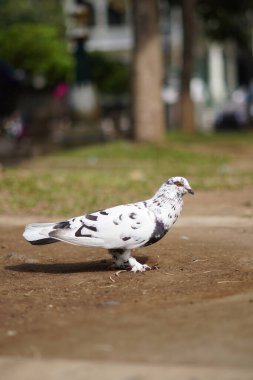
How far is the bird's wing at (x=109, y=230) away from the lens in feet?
25.0

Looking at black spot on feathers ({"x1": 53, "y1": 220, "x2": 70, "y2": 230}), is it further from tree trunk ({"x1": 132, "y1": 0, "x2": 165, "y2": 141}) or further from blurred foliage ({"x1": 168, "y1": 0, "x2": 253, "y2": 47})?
blurred foliage ({"x1": 168, "y1": 0, "x2": 253, "y2": 47})

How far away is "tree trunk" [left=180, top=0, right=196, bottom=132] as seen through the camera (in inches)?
1104

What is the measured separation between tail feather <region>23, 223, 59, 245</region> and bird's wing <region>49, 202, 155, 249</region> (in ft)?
0.12

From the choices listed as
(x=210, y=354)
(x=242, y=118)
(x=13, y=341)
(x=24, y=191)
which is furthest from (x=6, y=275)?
(x=242, y=118)

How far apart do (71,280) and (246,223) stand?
347 centimetres

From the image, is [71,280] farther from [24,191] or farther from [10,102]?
[10,102]

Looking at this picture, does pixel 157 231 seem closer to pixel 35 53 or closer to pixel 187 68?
pixel 187 68

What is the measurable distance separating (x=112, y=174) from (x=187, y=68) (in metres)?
13.6

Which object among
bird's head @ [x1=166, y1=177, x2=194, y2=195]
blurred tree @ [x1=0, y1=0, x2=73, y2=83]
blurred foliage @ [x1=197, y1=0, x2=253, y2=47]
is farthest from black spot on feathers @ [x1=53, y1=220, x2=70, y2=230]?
blurred tree @ [x1=0, y1=0, x2=73, y2=83]

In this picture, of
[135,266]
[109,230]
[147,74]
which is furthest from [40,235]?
[147,74]

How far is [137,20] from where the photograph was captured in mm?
20984

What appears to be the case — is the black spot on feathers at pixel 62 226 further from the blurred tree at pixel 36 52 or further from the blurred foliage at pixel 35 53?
the blurred foliage at pixel 35 53

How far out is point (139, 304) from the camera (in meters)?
6.82

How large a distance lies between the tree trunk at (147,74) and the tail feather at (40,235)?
13616 millimetres
